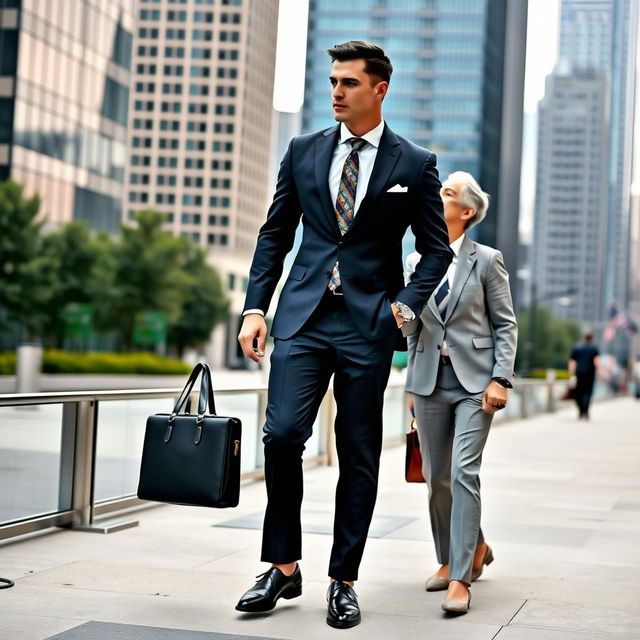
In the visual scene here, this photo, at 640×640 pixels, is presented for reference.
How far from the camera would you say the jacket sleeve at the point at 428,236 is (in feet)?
15.1

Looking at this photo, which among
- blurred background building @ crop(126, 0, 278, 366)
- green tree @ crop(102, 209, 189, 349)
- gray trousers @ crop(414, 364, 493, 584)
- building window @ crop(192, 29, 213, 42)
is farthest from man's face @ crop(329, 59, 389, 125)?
building window @ crop(192, 29, 213, 42)

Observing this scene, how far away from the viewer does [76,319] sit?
56219mm

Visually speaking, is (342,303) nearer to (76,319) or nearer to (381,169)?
(381,169)

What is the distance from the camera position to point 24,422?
624 cm

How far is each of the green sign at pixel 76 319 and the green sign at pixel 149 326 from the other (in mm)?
5951

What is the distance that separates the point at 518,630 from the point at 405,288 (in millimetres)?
1421

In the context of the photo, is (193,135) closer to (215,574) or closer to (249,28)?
(249,28)

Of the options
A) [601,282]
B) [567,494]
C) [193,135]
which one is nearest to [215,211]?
[193,135]

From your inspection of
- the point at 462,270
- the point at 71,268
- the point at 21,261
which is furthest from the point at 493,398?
the point at 71,268

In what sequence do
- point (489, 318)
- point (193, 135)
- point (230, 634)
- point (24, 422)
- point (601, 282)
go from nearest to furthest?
point (230, 634) → point (489, 318) → point (24, 422) → point (193, 135) → point (601, 282)

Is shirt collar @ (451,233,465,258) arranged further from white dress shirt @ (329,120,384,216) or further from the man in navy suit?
white dress shirt @ (329,120,384,216)

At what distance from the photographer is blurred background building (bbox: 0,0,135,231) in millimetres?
55344

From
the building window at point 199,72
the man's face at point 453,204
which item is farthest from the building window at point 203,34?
the man's face at point 453,204

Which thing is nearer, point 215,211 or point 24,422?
point 24,422
